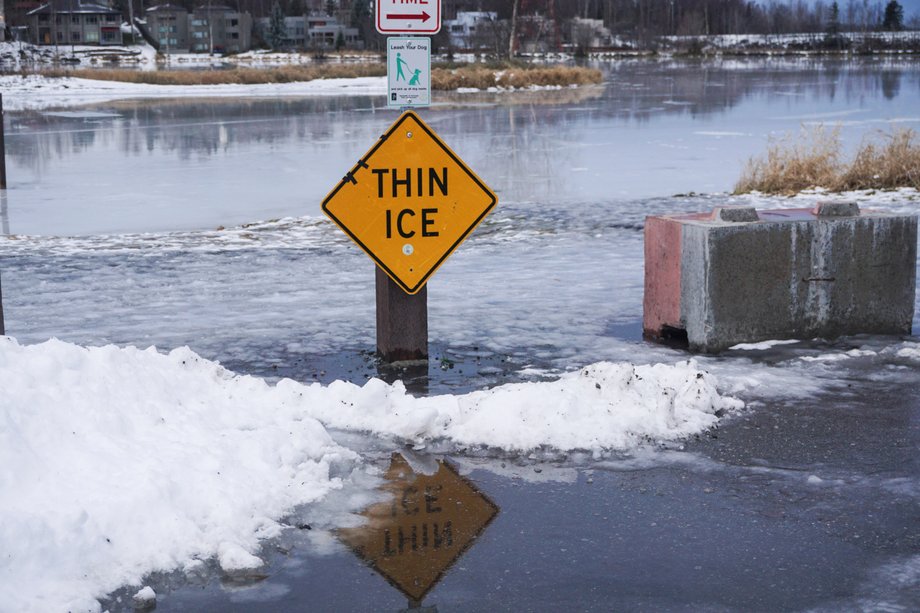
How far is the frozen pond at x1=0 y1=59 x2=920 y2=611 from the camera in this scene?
4.12 metres

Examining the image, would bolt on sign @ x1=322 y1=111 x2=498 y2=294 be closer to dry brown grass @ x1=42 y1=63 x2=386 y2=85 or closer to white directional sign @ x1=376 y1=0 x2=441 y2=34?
white directional sign @ x1=376 y1=0 x2=441 y2=34

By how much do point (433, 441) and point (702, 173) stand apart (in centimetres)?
1509

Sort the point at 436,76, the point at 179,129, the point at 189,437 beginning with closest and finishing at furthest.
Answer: the point at 189,437
the point at 179,129
the point at 436,76

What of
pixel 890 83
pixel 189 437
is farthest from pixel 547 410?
pixel 890 83

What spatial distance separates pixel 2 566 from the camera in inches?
153

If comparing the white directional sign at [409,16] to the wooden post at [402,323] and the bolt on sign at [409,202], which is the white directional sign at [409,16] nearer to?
the bolt on sign at [409,202]

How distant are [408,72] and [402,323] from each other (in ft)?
4.92

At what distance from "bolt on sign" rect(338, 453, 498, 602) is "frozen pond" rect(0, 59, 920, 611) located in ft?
0.25

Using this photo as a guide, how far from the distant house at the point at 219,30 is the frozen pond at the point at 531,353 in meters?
136

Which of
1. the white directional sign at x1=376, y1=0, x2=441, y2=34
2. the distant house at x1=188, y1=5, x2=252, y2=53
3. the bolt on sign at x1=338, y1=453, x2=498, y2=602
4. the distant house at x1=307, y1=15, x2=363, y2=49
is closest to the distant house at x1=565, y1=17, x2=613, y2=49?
the distant house at x1=307, y1=15, x2=363, y2=49

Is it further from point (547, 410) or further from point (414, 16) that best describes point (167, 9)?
point (547, 410)

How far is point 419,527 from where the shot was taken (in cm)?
462

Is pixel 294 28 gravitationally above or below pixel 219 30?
above

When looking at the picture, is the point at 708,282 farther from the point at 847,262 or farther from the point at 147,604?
the point at 147,604
